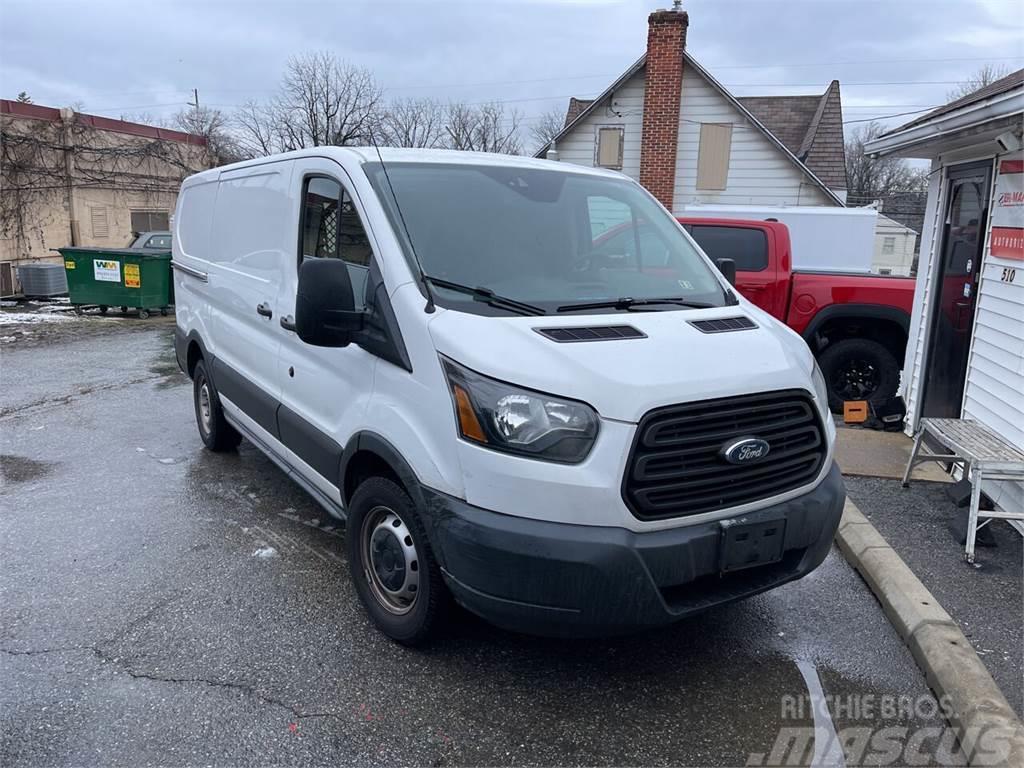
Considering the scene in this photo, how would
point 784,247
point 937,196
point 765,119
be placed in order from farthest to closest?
point 765,119, point 784,247, point 937,196

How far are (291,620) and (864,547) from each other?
3124mm

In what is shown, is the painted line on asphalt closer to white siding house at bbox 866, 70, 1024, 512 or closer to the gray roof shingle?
white siding house at bbox 866, 70, 1024, 512

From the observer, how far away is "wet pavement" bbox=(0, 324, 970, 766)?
8.86 ft

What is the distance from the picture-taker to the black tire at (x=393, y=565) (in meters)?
2.97

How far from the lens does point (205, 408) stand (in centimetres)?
609

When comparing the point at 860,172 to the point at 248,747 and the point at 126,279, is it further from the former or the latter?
the point at 248,747

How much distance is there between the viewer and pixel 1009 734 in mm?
2654

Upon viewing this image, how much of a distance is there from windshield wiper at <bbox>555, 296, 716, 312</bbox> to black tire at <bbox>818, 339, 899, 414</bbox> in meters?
4.77

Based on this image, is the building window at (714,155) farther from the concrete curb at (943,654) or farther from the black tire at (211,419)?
the concrete curb at (943,654)

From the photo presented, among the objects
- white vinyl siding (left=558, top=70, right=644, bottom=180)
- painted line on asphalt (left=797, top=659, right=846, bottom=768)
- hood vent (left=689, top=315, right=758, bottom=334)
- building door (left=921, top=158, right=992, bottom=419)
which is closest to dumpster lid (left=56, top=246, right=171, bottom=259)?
white vinyl siding (left=558, top=70, right=644, bottom=180)

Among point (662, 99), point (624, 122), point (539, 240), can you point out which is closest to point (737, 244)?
point (539, 240)

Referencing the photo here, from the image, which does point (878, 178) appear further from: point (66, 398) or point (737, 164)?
point (66, 398)

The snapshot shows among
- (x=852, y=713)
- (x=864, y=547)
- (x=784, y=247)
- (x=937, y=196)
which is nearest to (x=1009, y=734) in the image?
(x=852, y=713)

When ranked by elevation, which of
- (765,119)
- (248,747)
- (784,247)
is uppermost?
(765,119)
